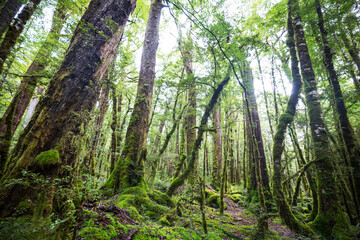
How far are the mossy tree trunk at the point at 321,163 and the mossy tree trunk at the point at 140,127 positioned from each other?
5385 mm

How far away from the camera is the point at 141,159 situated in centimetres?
512

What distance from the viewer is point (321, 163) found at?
4.82 m

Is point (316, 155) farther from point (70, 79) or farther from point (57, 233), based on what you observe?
point (70, 79)

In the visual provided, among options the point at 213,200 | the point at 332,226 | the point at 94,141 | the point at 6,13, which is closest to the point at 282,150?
the point at 332,226

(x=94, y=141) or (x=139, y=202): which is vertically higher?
(x=94, y=141)

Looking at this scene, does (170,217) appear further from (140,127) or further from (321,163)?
(321,163)

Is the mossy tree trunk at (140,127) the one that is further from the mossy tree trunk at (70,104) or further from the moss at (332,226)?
the moss at (332,226)

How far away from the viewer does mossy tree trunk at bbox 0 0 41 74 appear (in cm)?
228

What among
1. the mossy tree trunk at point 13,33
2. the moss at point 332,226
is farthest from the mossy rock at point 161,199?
the mossy tree trunk at point 13,33

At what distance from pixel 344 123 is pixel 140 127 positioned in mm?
7195

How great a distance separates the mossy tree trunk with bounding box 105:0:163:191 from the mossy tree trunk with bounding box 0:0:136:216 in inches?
106

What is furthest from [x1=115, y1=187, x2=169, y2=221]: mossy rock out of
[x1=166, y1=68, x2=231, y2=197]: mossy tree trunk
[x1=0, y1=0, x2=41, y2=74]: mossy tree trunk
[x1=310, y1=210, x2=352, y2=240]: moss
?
[x1=310, y1=210, x2=352, y2=240]: moss

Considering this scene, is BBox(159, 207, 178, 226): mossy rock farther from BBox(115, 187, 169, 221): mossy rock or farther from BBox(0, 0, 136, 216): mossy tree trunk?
BBox(0, 0, 136, 216): mossy tree trunk

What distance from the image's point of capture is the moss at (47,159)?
1901mm
